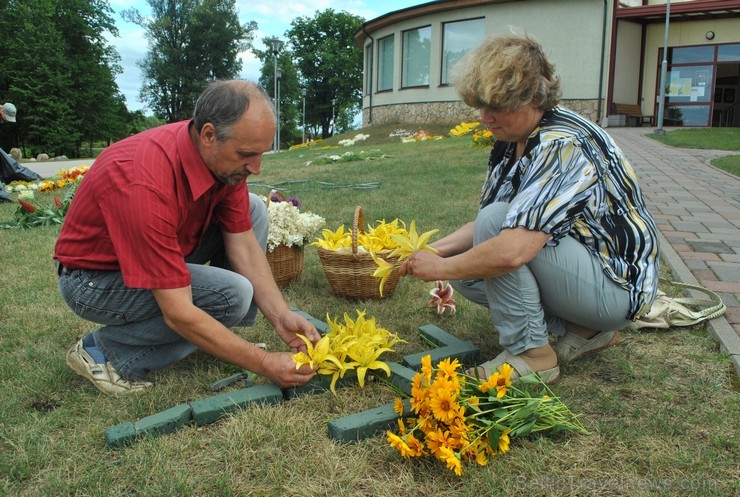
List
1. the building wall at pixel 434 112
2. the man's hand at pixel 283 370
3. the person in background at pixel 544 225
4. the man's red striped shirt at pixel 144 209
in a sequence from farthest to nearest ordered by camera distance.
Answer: the building wall at pixel 434 112 → the man's hand at pixel 283 370 → the person in background at pixel 544 225 → the man's red striped shirt at pixel 144 209

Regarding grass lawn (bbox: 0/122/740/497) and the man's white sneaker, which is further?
the man's white sneaker

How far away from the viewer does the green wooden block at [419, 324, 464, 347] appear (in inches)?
113

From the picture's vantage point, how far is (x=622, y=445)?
204 cm

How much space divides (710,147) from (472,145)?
5.24 m

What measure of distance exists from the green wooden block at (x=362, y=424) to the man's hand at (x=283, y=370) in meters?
0.26

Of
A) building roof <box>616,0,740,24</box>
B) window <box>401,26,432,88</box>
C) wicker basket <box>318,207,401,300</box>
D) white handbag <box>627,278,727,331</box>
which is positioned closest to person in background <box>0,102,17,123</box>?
wicker basket <box>318,207,401,300</box>

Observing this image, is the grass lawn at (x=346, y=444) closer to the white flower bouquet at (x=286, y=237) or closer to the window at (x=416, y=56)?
the white flower bouquet at (x=286, y=237)

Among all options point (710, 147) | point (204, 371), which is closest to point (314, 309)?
point (204, 371)

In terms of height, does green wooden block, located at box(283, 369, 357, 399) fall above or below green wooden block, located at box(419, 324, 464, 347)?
below

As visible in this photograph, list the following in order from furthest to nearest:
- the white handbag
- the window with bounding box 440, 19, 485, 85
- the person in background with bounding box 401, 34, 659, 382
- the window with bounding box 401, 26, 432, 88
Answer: the window with bounding box 401, 26, 432, 88 → the window with bounding box 440, 19, 485, 85 → the white handbag → the person in background with bounding box 401, 34, 659, 382

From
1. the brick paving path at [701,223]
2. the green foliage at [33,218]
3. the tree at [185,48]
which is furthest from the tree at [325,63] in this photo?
the green foliage at [33,218]

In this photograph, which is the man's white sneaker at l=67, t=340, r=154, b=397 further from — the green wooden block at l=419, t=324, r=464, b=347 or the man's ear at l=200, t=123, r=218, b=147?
the green wooden block at l=419, t=324, r=464, b=347

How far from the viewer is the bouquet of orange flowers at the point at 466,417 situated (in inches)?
73.2

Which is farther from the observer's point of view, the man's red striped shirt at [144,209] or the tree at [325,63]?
the tree at [325,63]
